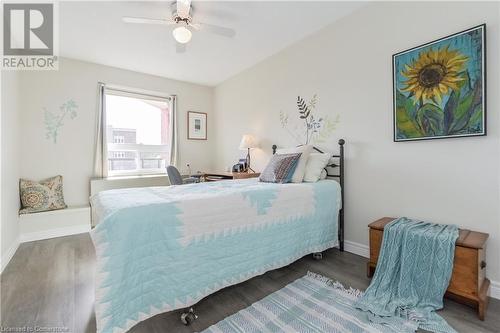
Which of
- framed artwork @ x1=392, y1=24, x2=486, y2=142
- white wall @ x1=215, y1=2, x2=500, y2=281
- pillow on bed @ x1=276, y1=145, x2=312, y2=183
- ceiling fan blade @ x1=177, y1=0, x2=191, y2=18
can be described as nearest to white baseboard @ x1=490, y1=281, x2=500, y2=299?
white wall @ x1=215, y1=2, x2=500, y2=281

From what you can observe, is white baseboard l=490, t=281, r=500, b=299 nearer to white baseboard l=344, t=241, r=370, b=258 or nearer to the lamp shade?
white baseboard l=344, t=241, r=370, b=258

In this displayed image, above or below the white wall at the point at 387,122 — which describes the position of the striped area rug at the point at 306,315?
below

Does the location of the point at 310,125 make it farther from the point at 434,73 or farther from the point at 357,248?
the point at 357,248

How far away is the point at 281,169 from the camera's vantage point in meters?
2.48

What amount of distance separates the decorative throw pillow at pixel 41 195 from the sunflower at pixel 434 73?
14.6 feet

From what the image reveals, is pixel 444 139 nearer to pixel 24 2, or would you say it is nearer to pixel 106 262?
pixel 106 262

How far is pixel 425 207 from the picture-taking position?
203 centimetres

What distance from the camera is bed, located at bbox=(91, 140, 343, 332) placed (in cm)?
118

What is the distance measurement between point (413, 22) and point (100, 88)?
166 inches

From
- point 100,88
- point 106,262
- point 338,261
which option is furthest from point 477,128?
point 100,88

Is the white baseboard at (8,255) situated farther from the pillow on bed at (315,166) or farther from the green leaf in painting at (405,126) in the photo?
the green leaf in painting at (405,126)

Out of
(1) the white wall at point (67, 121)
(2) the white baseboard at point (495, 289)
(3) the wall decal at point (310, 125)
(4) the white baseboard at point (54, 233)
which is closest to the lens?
(2) the white baseboard at point (495, 289)

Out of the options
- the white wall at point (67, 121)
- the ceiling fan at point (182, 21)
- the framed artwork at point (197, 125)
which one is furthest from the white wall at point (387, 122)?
the white wall at point (67, 121)

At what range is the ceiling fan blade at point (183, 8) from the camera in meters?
2.12
